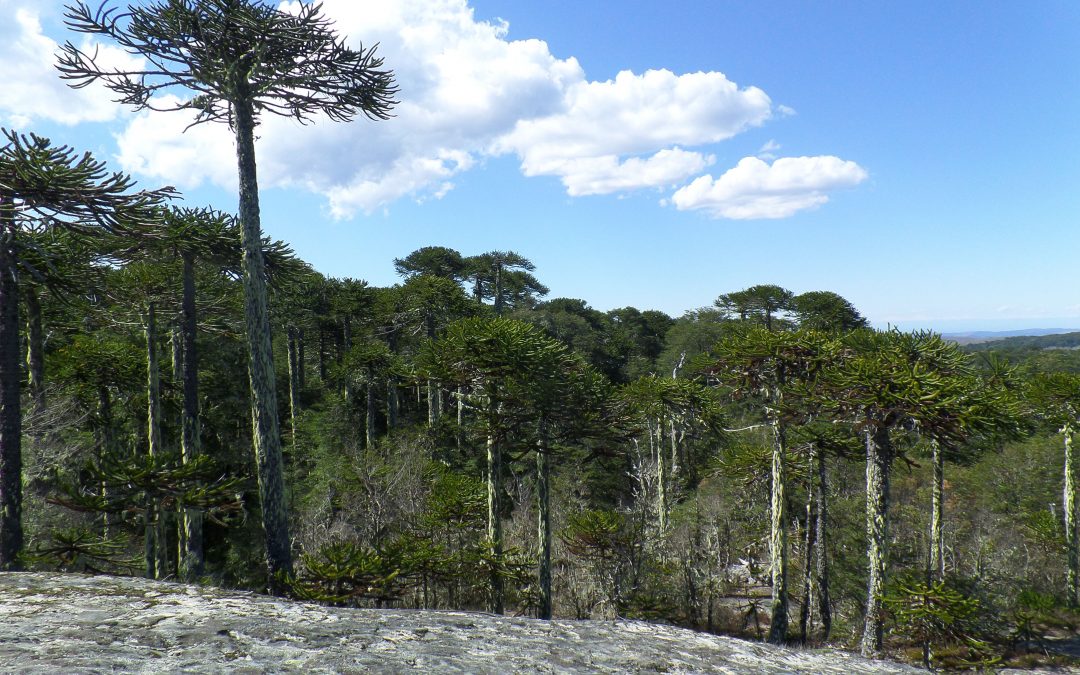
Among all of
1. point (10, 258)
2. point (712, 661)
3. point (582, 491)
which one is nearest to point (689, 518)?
point (582, 491)

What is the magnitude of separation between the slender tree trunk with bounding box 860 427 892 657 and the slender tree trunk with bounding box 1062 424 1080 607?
10.6m

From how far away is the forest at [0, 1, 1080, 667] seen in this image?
797 centimetres

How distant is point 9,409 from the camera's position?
20.1 ft

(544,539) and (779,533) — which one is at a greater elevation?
(544,539)

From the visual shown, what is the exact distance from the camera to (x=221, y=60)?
8.51 m

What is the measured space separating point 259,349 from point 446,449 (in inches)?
767

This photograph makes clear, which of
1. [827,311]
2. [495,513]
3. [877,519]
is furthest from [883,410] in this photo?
[827,311]

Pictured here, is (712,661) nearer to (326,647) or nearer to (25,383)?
(326,647)

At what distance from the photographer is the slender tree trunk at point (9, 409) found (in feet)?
19.5

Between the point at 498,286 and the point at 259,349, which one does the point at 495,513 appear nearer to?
the point at 259,349

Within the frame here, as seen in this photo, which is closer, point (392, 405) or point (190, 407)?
point (190, 407)

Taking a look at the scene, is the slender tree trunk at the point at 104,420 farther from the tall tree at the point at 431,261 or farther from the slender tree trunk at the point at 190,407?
the tall tree at the point at 431,261

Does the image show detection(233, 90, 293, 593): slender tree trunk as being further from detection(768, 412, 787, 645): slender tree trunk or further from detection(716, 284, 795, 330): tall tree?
detection(716, 284, 795, 330): tall tree

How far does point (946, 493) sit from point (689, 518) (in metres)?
19.4
